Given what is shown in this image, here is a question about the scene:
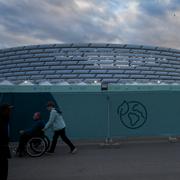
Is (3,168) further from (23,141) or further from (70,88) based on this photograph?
(70,88)

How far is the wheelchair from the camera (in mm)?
7711

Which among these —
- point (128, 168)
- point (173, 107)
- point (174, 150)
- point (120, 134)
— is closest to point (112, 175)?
point (128, 168)

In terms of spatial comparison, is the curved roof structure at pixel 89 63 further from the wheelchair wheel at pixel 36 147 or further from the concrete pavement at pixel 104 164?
the wheelchair wheel at pixel 36 147

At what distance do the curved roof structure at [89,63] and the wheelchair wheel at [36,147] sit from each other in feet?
204

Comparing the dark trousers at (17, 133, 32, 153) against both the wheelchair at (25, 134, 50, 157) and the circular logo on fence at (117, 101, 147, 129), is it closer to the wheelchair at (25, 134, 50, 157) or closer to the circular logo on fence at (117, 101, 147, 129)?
the wheelchair at (25, 134, 50, 157)

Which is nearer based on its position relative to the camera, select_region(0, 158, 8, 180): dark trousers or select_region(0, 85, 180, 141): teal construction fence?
select_region(0, 158, 8, 180): dark trousers

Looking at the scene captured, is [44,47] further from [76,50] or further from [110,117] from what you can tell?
[110,117]

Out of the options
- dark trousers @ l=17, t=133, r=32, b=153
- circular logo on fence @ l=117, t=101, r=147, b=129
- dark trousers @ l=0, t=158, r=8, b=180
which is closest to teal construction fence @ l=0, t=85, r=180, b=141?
circular logo on fence @ l=117, t=101, r=147, b=129

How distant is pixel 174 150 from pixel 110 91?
296 centimetres

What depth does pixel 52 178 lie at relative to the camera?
544 centimetres

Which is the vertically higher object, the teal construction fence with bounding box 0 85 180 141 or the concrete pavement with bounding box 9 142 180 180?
the teal construction fence with bounding box 0 85 180 141

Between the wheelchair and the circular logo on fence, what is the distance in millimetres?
3217

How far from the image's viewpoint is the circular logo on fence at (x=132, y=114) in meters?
10.1

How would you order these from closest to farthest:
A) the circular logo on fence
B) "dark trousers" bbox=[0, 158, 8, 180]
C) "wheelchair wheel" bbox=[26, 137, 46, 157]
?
1. "dark trousers" bbox=[0, 158, 8, 180]
2. "wheelchair wheel" bbox=[26, 137, 46, 157]
3. the circular logo on fence
